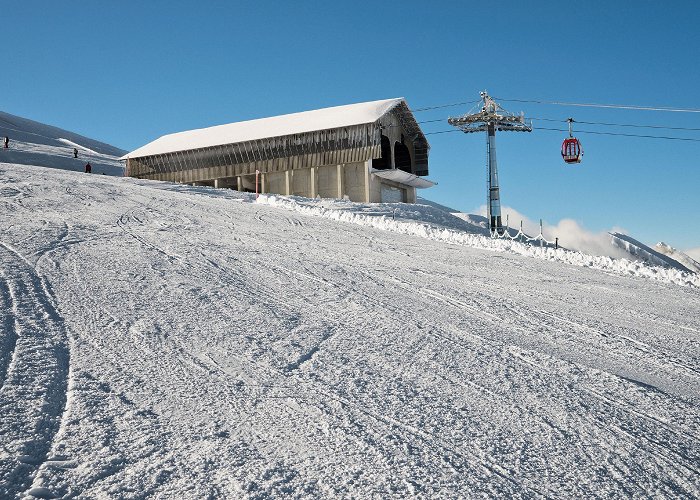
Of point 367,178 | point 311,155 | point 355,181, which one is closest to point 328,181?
point 355,181

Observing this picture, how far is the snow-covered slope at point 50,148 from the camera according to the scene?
48.7 metres

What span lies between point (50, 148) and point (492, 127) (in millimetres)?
44068

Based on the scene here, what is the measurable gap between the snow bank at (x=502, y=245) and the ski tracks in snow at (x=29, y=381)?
12.2 m

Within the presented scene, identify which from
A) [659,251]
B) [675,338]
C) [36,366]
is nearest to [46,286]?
[36,366]

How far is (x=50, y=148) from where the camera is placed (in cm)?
5691

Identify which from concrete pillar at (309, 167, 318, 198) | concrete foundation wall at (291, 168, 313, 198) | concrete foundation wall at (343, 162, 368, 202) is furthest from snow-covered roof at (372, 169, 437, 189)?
concrete foundation wall at (291, 168, 313, 198)

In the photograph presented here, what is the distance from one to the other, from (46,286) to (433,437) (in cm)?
563

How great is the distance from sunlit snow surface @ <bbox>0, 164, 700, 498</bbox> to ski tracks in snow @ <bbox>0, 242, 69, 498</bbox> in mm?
20

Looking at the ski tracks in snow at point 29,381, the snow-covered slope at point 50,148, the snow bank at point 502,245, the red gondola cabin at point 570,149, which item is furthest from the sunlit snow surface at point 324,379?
the snow-covered slope at point 50,148

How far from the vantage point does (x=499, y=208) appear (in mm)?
34062

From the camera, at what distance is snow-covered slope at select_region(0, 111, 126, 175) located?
48.7 metres

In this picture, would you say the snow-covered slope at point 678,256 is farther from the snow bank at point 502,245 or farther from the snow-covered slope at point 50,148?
the snow-covered slope at point 50,148

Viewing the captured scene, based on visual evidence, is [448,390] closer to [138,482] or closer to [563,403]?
[563,403]

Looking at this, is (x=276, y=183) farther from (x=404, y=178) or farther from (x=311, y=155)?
(x=404, y=178)
